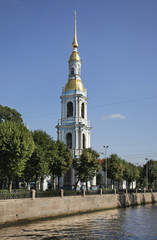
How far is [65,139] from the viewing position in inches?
3369

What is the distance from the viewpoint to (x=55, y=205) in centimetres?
4428

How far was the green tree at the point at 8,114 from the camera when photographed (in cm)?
6625

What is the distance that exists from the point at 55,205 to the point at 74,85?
1961 inches

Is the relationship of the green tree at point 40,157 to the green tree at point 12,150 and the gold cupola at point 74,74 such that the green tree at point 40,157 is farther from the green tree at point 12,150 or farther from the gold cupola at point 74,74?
the gold cupola at point 74,74

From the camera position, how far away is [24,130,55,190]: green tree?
2032 inches

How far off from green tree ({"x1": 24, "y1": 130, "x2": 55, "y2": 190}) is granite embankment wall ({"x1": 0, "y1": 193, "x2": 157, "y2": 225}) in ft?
25.0

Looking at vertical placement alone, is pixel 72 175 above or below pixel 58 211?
above

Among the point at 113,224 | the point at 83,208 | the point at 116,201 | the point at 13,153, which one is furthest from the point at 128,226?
the point at 116,201

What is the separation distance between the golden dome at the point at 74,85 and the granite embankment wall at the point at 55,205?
35.9 m

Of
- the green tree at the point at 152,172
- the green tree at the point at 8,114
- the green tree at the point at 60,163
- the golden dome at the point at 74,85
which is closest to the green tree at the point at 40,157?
the green tree at the point at 60,163

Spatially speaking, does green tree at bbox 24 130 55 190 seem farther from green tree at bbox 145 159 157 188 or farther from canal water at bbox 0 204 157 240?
green tree at bbox 145 159 157 188

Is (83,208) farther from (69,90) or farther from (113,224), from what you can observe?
(69,90)

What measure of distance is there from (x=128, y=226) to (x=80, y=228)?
6.05 meters

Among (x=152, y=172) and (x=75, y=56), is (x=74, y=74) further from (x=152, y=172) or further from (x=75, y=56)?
(x=152, y=172)
